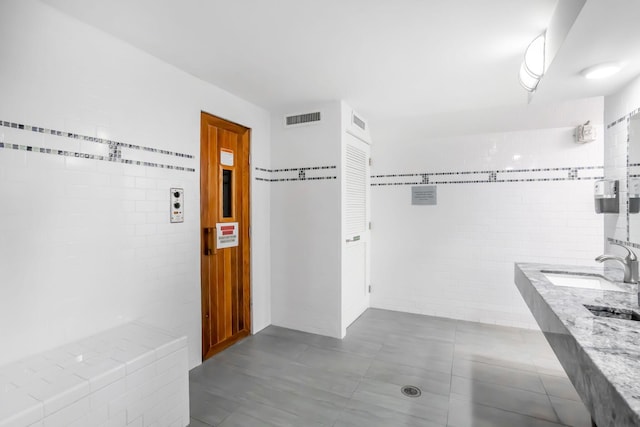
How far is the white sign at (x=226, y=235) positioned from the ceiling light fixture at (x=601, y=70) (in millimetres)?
3090

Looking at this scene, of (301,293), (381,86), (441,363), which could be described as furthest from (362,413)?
(381,86)

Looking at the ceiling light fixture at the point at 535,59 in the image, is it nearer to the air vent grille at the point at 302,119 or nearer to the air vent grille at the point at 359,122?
the air vent grille at the point at 359,122

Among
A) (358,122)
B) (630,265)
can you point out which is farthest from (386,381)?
(358,122)

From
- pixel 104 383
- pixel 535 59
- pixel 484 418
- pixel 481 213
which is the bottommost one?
pixel 484 418

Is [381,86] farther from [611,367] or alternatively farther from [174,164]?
[611,367]

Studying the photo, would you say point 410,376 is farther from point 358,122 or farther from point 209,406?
point 358,122

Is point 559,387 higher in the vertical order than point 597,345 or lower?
lower

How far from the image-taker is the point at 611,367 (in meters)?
0.97

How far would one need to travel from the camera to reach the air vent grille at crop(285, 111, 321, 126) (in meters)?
3.59

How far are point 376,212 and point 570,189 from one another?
2.21m

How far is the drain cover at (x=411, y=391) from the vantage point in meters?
2.44

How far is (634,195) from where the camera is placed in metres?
2.24

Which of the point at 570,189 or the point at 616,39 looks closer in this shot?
the point at 616,39

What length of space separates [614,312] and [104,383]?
103 inches
